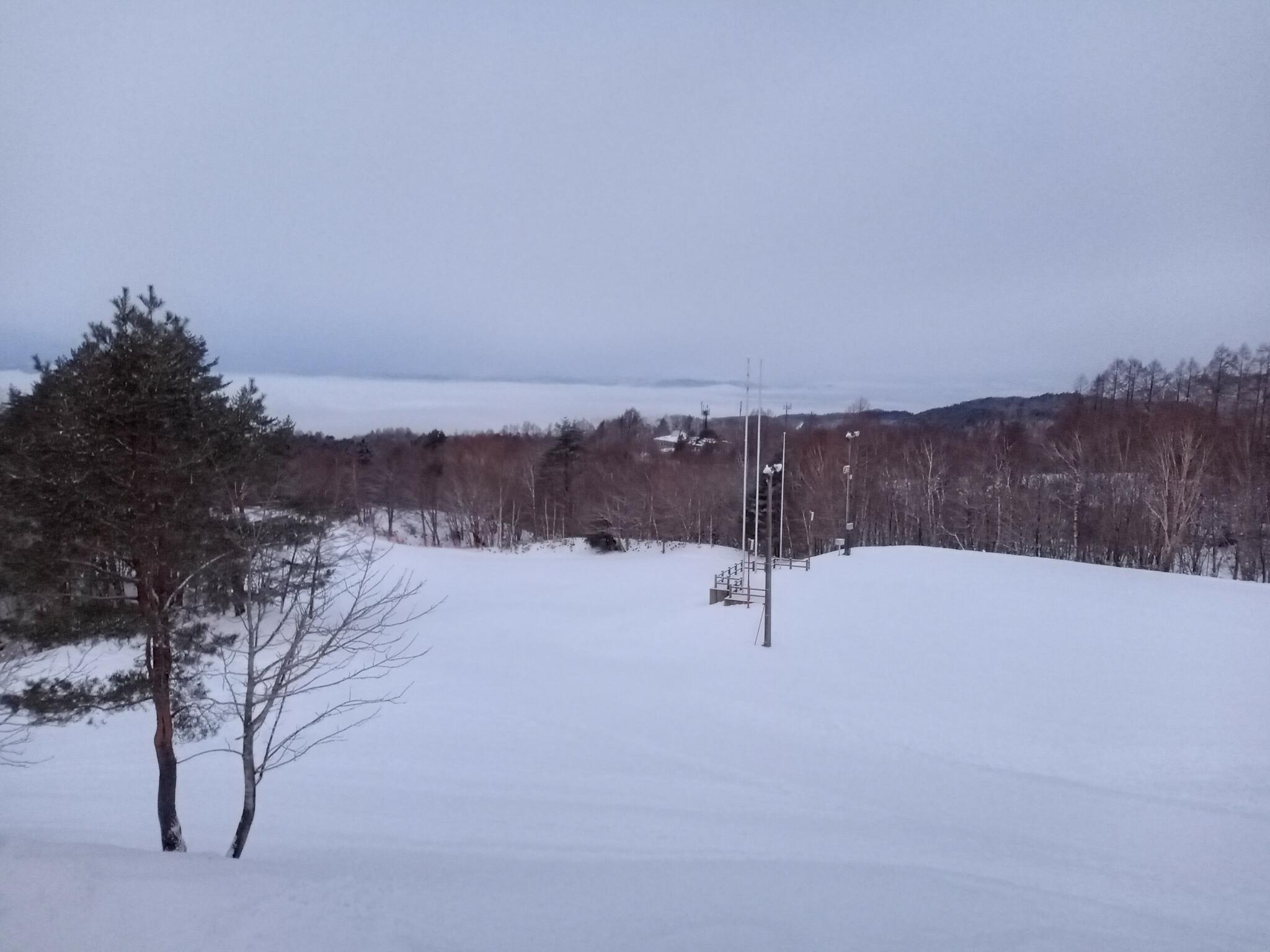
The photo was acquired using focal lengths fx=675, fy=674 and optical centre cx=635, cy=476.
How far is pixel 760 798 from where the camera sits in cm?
870

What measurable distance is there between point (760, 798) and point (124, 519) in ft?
26.5

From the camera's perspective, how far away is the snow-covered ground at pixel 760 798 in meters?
5.32

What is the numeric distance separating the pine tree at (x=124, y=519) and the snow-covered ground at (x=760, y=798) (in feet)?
6.05

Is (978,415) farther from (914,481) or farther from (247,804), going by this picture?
(247,804)

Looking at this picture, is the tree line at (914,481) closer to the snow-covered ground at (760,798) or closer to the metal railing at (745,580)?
the metal railing at (745,580)

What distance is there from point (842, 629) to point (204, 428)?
1320cm

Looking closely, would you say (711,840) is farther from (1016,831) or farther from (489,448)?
(489,448)

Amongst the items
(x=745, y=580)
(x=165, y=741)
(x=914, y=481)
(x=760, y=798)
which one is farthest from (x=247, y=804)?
(x=914, y=481)

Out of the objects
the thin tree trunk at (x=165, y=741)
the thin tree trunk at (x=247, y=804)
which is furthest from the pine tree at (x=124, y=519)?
the thin tree trunk at (x=247, y=804)

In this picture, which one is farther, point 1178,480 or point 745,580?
point 745,580

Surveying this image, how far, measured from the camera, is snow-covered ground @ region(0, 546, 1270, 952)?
532 centimetres

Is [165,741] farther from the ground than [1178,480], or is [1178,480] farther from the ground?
[1178,480]

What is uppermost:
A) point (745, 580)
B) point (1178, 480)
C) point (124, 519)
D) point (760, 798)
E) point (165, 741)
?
point (1178, 480)

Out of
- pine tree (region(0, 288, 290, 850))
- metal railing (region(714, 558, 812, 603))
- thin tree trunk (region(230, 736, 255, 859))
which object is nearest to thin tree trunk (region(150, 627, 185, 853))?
pine tree (region(0, 288, 290, 850))
